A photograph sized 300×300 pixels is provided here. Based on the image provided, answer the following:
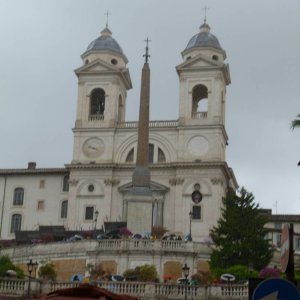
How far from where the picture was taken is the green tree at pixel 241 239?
57.8 m

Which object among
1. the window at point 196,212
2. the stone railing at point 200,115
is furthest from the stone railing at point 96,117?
the window at point 196,212

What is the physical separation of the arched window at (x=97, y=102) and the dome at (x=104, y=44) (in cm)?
500

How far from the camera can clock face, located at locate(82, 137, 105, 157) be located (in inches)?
3477

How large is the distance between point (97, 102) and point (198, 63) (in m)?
12.5

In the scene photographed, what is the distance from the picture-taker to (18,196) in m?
90.9

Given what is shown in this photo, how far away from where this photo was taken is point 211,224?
82.2 m

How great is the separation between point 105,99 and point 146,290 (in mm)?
54306

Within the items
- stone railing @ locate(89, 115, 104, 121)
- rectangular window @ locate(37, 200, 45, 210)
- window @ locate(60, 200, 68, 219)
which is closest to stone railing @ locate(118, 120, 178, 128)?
stone railing @ locate(89, 115, 104, 121)

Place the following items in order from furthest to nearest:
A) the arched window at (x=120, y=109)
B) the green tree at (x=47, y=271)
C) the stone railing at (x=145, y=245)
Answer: the arched window at (x=120, y=109) → the stone railing at (x=145, y=245) → the green tree at (x=47, y=271)

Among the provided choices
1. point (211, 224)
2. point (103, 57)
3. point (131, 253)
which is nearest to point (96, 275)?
point (131, 253)

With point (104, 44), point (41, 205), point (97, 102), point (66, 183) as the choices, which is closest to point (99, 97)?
point (97, 102)

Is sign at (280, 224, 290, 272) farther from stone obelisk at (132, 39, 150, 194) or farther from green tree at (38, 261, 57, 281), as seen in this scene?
stone obelisk at (132, 39, 150, 194)

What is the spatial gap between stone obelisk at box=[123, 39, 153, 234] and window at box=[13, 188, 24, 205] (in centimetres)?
1803

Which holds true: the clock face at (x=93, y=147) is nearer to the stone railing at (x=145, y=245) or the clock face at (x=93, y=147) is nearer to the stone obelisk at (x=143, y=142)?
the stone obelisk at (x=143, y=142)
